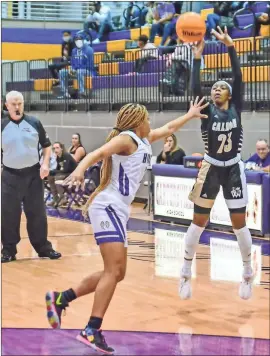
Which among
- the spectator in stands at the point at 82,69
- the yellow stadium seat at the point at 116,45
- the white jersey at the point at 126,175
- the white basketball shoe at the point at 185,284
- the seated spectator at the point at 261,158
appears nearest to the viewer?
the white jersey at the point at 126,175

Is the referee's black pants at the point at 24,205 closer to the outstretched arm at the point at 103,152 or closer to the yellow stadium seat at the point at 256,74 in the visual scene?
the yellow stadium seat at the point at 256,74

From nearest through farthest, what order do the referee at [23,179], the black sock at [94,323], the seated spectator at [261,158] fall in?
the black sock at [94,323] < the seated spectator at [261,158] < the referee at [23,179]

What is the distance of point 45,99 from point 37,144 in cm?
585

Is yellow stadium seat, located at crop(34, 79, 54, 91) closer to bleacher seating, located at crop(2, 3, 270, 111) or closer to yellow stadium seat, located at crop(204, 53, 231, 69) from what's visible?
bleacher seating, located at crop(2, 3, 270, 111)

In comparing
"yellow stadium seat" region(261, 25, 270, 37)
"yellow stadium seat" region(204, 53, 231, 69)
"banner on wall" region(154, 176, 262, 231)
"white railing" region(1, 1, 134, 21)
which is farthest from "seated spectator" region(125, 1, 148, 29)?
"yellow stadium seat" region(204, 53, 231, 69)

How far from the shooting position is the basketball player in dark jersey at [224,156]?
12.2ft

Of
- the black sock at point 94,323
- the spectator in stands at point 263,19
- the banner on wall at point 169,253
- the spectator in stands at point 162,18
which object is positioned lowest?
the banner on wall at point 169,253

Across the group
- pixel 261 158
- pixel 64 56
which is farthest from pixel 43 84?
pixel 261 158

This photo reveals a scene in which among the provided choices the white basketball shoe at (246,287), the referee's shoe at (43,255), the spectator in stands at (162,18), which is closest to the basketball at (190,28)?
the white basketball shoe at (246,287)

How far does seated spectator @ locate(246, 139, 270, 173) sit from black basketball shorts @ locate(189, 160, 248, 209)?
85.8 inches

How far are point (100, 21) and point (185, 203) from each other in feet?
26.3

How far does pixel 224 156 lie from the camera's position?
4.01 m

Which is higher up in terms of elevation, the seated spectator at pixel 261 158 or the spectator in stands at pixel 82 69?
the spectator in stands at pixel 82 69

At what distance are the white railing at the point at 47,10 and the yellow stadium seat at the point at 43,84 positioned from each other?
4.33ft
